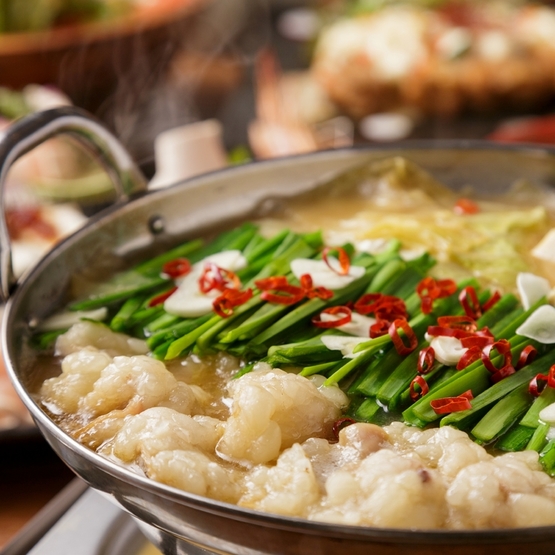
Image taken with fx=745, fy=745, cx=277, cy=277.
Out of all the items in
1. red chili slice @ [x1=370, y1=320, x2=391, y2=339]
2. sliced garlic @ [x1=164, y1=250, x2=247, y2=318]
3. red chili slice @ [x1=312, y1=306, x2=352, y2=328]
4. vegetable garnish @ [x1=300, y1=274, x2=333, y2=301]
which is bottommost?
red chili slice @ [x1=370, y1=320, x2=391, y2=339]

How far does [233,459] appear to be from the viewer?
1382 millimetres

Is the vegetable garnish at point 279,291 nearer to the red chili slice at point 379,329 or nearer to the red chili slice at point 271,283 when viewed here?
the red chili slice at point 271,283

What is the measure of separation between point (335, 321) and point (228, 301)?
10.8 inches

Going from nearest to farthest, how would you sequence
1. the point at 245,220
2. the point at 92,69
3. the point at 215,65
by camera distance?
the point at 245,220 → the point at 92,69 → the point at 215,65

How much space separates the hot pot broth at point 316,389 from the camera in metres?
1.20

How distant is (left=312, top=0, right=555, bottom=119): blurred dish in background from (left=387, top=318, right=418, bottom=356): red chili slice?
3.97m

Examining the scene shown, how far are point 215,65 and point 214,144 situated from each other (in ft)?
9.74

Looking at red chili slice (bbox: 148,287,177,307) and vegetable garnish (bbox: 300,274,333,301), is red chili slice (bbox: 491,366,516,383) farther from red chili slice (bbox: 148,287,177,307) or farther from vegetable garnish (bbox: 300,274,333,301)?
red chili slice (bbox: 148,287,177,307)

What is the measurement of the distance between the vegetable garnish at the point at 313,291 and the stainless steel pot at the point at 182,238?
619 mm

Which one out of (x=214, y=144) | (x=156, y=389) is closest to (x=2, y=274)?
(x=156, y=389)

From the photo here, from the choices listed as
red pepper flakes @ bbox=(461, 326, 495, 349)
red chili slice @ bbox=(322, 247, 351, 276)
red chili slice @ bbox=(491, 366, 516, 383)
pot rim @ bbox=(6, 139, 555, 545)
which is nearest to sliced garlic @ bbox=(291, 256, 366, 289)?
red chili slice @ bbox=(322, 247, 351, 276)

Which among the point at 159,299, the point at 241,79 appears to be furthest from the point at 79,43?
the point at 159,299

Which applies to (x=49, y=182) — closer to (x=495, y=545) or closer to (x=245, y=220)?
(x=245, y=220)

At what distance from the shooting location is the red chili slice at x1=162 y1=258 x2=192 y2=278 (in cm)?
216
